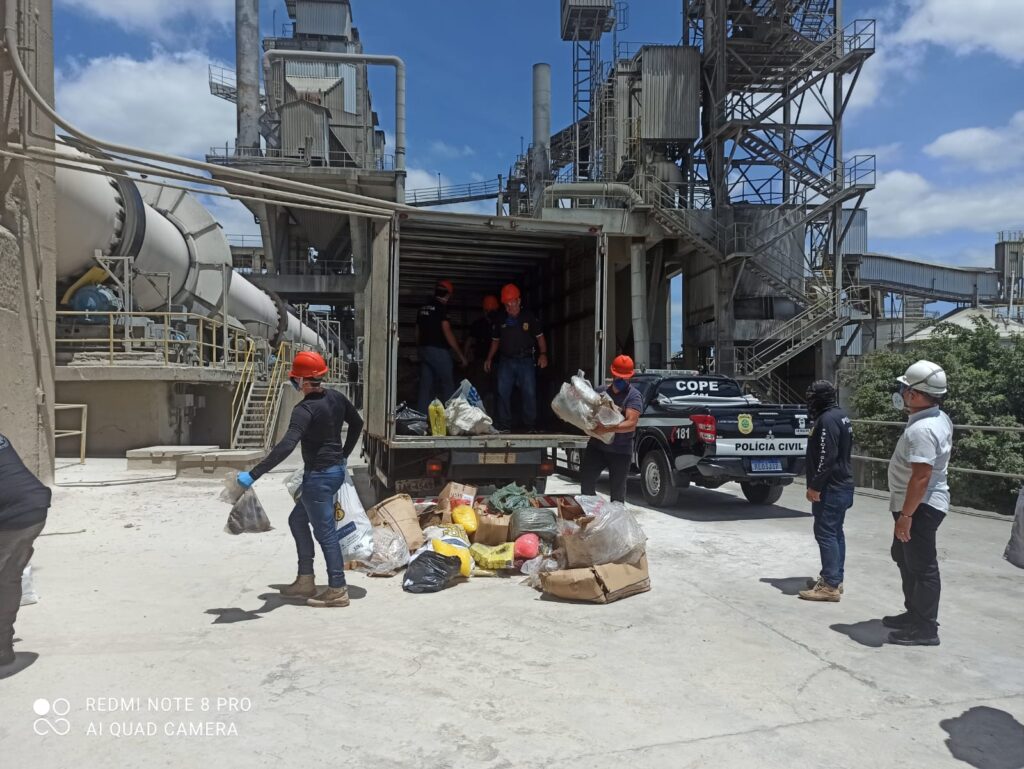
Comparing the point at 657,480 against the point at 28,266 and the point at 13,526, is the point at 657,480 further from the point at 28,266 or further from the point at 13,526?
the point at 28,266

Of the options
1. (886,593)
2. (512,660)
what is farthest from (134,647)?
(886,593)

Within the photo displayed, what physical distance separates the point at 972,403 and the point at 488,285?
16.2m

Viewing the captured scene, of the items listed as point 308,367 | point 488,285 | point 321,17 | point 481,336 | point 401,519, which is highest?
point 321,17

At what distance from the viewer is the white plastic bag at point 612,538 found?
5.14 metres

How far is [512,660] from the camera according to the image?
3.91m

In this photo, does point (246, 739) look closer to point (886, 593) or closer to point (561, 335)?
point (886, 593)

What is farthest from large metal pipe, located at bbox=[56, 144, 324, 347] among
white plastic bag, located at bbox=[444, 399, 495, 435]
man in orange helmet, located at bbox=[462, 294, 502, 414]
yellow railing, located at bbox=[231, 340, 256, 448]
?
white plastic bag, located at bbox=[444, 399, 495, 435]

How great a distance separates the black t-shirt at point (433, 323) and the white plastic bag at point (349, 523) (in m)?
3.80

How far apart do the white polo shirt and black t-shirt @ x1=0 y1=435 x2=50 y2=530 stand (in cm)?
475

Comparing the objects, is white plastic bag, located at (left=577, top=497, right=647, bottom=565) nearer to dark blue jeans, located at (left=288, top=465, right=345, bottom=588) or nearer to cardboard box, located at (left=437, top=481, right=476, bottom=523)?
cardboard box, located at (left=437, top=481, right=476, bottom=523)

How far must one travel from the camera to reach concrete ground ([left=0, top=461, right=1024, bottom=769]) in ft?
9.64

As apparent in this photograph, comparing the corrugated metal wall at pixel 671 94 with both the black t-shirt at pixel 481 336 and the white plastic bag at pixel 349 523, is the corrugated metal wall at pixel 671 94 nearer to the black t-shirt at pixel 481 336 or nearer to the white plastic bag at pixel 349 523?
the black t-shirt at pixel 481 336

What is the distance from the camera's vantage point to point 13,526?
11.4 ft

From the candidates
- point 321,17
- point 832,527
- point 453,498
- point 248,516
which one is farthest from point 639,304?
point 321,17
